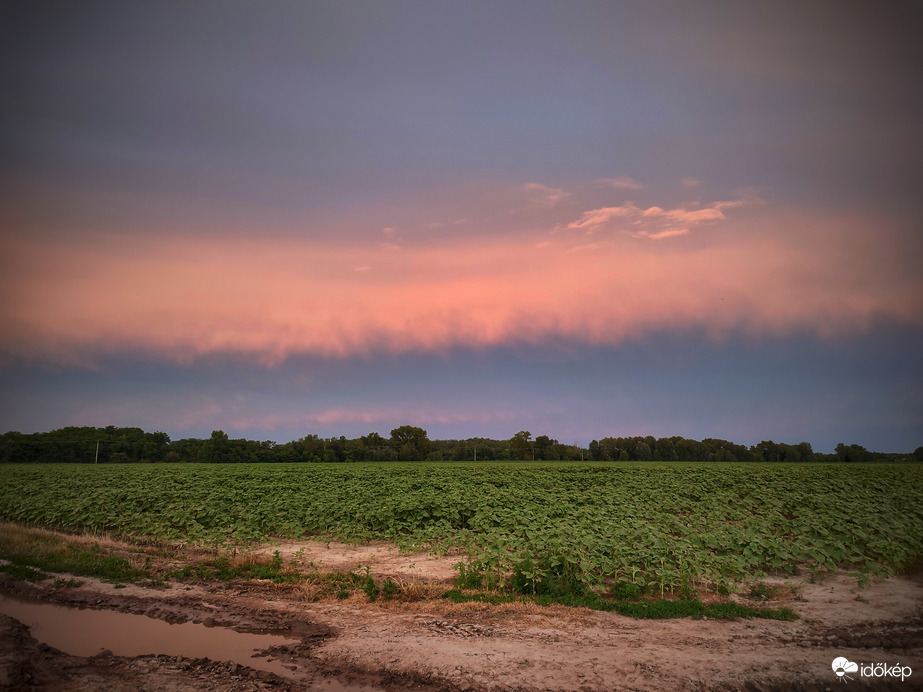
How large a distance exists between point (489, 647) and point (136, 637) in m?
6.53

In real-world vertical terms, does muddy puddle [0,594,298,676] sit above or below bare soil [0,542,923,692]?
below

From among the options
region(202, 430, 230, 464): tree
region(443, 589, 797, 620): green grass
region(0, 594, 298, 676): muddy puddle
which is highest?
region(443, 589, 797, 620): green grass

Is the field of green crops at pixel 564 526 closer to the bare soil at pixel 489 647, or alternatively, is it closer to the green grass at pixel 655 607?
the green grass at pixel 655 607

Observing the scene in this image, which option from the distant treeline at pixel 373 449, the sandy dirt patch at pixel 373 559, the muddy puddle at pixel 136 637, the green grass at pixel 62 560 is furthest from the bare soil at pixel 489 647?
the distant treeline at pixel 373 449

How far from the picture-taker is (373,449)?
107 meters

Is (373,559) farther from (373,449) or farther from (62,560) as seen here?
(373,449)

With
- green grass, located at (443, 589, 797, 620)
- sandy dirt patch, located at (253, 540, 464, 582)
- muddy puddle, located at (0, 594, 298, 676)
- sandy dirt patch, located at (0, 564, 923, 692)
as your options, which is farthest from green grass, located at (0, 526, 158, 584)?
green grass, located at (443, 589, 797, 620)

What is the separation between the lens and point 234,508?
809 inches

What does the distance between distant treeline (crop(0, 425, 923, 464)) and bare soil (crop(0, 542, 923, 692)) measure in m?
93.6

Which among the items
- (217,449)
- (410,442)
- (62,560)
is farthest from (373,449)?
(62,560)

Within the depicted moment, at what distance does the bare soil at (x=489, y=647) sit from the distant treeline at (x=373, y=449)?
307 ft

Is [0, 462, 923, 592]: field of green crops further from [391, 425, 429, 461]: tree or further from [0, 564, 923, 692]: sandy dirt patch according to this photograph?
[391, 425, 429, 461]: tree

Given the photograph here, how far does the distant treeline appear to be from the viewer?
91.2 m

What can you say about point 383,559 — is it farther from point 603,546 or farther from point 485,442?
point 485,442
